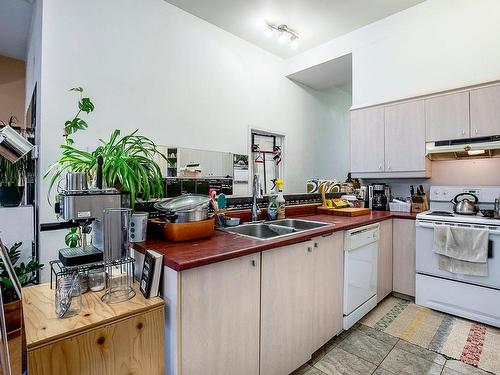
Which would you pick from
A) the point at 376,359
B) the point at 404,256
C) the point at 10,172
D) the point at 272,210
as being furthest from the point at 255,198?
the point at 10,172

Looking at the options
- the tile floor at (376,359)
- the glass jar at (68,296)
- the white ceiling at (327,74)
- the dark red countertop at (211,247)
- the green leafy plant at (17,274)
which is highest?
the white ceiling at (327,74)

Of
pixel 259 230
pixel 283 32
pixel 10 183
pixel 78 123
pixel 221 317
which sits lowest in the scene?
pixel 221 317

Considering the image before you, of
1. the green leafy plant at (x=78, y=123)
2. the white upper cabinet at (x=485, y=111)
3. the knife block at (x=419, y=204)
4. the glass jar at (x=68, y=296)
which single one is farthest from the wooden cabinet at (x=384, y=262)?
the green leafy plant at (x=78, y=123)

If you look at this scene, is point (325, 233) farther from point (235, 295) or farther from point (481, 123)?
point (481, 123)

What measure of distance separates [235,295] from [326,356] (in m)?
1.04

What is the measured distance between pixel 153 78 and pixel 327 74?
289cm

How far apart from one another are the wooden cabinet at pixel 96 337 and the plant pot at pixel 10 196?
64.1 inches

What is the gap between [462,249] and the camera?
2.30 metres

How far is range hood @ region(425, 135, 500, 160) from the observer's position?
2.55 meters

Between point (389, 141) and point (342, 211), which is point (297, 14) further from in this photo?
point (342, 211)

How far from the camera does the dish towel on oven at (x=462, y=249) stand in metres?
2.21

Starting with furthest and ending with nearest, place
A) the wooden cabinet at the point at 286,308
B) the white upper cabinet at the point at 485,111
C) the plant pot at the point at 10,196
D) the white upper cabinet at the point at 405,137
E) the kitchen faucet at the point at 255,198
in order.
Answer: the white upper cabinet at the point at 405,137, the white upper cabinet at the point at 485,111, the plant pot at the point at 10,196, the kitchen faucet at the point at 255,198, the wooden cabinet at the point at 286,308

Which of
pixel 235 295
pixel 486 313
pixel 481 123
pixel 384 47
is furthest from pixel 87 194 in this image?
pixel 384 47

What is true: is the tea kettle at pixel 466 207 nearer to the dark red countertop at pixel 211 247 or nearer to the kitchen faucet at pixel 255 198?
the dark red countertop at pixel 211 247
